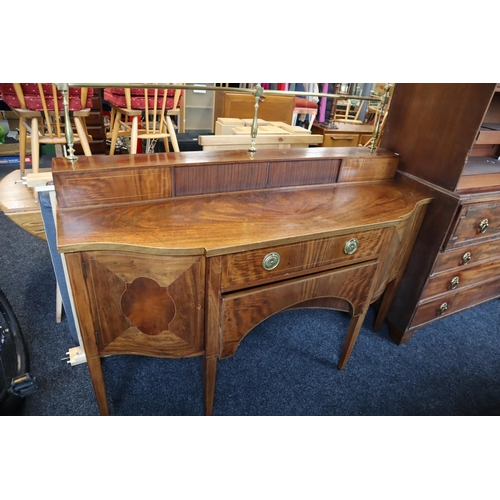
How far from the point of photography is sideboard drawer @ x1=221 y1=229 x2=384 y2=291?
986 mm

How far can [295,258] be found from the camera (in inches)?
41.8

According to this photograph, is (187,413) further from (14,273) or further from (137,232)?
(14,273)

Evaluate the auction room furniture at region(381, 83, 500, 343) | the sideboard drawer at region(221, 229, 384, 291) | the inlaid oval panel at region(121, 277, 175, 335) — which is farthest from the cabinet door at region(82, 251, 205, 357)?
the auction room furniture at region(381, 83, 500, 343)

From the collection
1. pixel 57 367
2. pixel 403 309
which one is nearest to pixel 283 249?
pixel 403 309

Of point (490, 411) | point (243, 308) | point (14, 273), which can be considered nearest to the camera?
point (243, 308)

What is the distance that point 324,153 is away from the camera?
1435mm

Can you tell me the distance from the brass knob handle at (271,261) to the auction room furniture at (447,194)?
814 mm

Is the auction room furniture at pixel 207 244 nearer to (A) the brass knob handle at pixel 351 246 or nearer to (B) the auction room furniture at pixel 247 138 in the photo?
(A) the brass knob handle at pixel 351 246

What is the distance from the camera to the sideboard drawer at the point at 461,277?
1608 millimetres

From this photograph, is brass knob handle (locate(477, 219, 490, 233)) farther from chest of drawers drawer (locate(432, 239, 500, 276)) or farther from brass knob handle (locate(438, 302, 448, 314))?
brass knob handle (locate(438, 302, 448, 314))

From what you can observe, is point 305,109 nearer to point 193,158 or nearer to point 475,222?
point 475,222

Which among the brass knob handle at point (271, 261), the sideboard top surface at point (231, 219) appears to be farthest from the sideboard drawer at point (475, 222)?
the brass knob handle at point (271, 261)

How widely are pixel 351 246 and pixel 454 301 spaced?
101cm

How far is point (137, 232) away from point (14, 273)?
1.54 meters
